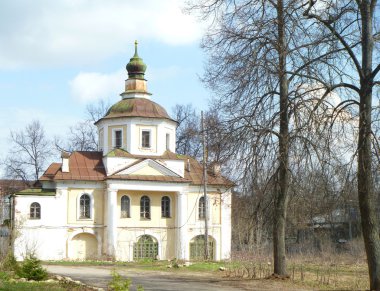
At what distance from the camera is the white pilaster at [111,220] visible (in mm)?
41750

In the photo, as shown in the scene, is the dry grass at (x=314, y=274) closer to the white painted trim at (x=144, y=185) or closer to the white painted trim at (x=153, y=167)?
the white painted trim at (x=144, y=185)

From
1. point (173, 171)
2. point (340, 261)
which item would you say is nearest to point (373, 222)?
point (340, 261)

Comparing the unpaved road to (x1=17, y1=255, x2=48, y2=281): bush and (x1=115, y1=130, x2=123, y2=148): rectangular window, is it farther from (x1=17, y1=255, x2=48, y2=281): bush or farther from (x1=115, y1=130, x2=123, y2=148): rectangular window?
(x1=115, y1=130, x2=123, y2=148): rectangular window

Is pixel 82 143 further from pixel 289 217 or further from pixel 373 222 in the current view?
pixel 373 222

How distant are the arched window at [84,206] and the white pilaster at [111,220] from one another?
1.52 metres

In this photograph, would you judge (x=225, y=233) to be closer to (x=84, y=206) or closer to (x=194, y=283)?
(x=84, y=206)

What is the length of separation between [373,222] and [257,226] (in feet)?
18.3

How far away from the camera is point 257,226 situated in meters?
21.2

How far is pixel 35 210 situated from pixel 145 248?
768 cm

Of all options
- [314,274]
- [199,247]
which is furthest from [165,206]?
[314,274]

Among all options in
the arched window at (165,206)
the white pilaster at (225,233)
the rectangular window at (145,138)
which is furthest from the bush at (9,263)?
the white pilaster at (225,233)

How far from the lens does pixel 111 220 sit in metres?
42.0

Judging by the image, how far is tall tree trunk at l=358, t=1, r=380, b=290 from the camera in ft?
50.9

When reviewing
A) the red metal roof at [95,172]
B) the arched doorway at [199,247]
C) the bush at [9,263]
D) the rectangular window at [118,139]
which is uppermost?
the rectangular window at [118,139]
